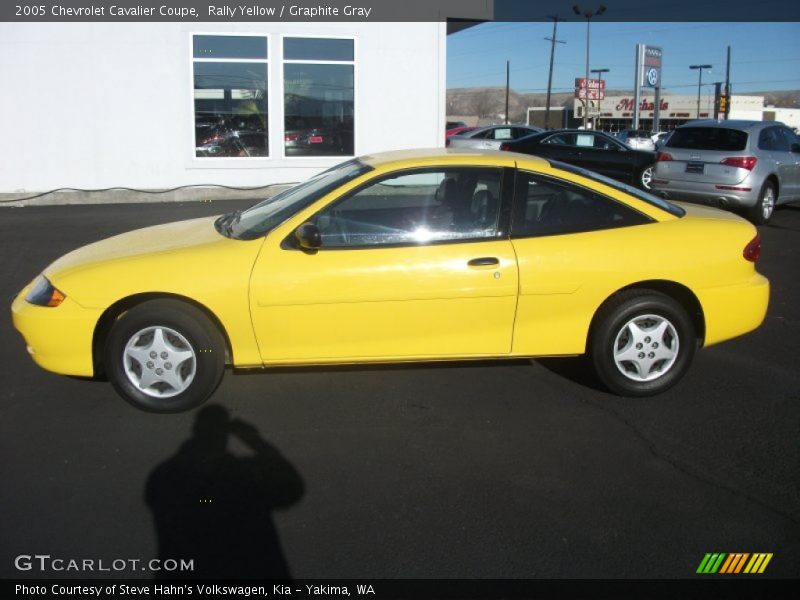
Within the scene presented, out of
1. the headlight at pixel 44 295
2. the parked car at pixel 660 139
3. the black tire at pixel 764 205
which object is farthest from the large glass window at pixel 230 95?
→ the headlight at pixel 44 295

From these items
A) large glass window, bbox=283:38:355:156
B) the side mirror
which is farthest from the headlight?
large glass window, bbox=283:38:355:156

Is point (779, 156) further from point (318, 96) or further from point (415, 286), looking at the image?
point (415, 286)

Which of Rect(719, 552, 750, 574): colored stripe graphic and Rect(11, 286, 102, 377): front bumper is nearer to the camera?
Rect(719, 552, 750, 574): colored stripe graphic

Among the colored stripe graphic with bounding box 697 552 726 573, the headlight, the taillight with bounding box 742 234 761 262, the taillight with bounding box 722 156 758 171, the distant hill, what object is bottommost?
the colored stripe graphic with bounding box 697 552 726 573

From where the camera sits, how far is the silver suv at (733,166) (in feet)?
38.3

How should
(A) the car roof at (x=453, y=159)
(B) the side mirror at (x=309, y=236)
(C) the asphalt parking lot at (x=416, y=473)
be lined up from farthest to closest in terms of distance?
(A) the car roof at (x=453, y=159) < (B) the side mirror at (x=309, y=236) < (C) the asphalt parking lot at (x=416, y=473)

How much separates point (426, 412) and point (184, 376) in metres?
1.46

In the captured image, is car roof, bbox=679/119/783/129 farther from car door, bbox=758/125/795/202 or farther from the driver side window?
the driver side window

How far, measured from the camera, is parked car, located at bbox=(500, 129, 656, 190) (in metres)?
17.1

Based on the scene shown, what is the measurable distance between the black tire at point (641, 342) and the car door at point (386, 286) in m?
0.61
